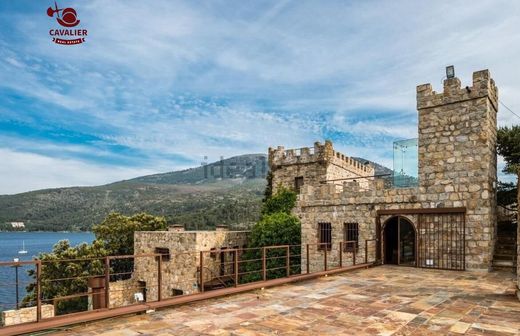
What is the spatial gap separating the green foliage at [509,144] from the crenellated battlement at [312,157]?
34.3ft

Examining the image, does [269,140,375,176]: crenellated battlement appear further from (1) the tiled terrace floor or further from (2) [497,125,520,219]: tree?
(1) the tiled terrace floor

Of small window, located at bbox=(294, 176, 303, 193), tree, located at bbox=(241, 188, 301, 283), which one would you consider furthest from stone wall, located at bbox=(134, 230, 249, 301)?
small window, located at bbox=(294, 176, 303, 193)

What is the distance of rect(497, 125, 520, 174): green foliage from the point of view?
1316 cm

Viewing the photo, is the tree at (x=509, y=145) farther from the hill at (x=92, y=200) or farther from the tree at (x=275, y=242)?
the hill at (x=92, y=200)

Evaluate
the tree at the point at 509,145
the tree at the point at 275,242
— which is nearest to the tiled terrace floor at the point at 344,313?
the tree at the point at 509,145

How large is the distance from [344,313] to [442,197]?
7259mm

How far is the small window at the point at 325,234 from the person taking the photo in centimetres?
1438

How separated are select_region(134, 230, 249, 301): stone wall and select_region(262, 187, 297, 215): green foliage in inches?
94.0

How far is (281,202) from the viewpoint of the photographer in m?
23.0

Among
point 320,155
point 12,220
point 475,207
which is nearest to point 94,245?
point 320,155

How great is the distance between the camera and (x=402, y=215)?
12.4 meters

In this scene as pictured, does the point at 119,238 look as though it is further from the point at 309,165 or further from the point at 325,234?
the point at 325,234

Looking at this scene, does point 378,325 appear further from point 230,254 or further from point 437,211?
point 230,254

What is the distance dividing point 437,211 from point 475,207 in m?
1.01
